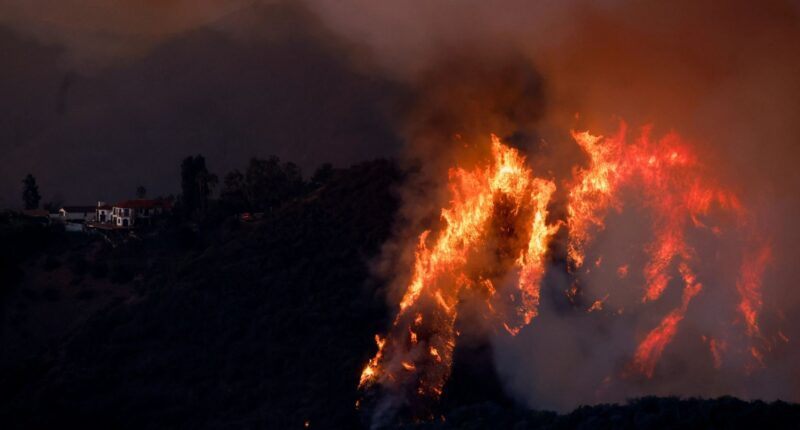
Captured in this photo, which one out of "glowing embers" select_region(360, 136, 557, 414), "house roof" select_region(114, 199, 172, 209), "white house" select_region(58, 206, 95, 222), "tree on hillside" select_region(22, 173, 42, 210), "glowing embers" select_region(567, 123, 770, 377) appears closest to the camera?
"glowing embers" select_region(567, 123, 770, 377)

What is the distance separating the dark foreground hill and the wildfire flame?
1637mm

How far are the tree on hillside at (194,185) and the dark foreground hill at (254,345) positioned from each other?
1776cm

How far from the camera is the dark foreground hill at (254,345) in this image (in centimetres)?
3534

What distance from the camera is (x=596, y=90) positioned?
36875mm

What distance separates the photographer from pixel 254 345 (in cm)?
3984

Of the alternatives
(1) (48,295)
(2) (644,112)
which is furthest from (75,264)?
(2) (644,112)

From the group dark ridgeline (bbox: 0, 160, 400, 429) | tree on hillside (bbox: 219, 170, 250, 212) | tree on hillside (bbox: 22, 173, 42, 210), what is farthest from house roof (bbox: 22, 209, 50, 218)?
dark ridgeline (bbox: 0, 160, 400, 429)

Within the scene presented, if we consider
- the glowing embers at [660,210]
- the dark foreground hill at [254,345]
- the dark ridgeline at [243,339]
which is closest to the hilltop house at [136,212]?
the dark foreground hill at [254,345]

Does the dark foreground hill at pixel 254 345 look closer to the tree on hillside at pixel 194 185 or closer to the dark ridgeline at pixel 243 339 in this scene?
the dark ridgeline at pixel 243 339

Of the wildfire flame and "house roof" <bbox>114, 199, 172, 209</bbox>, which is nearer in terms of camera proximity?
the wildfire flame

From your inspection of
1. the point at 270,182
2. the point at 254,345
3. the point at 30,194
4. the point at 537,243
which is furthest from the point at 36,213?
the point at 537,243

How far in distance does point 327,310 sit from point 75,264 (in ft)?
82.7

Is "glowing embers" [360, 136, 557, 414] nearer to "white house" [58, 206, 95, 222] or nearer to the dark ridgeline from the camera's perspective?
the dark ridgeline

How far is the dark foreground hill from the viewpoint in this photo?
116 feet
